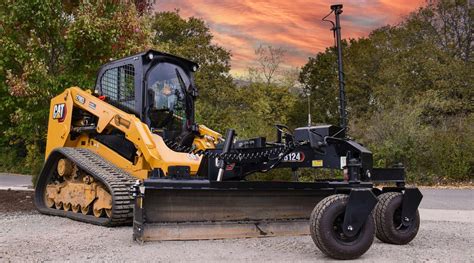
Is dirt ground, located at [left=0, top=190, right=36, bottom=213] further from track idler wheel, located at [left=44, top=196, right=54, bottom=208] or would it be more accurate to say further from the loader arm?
the loader arm

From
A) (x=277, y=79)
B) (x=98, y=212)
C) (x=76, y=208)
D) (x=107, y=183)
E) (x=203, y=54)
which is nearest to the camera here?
(x=107, y=183)

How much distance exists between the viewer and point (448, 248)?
6.80 m

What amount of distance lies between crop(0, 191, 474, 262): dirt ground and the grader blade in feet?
0.56

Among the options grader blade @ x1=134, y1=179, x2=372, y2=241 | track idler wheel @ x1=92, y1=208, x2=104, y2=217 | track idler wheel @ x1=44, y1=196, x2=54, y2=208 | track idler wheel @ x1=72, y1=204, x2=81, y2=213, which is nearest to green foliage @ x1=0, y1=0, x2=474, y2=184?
track idler wheel @ x1=44, y1=196, x2=54, y2=208

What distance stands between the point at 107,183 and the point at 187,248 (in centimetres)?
244

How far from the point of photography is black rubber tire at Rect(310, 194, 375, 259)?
582 cm

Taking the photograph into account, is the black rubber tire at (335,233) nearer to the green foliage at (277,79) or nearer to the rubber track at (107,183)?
the rubber track at (107,183)

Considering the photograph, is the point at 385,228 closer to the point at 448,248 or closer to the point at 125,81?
the point at 448,248

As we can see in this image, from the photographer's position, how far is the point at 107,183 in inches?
330

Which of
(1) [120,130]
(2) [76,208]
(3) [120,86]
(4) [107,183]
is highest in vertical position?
(3) [120,86]

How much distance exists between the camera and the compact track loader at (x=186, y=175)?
6492mm

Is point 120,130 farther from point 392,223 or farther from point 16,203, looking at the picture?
point 16,203

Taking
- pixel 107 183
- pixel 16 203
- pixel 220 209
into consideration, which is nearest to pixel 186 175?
pixel 220 209

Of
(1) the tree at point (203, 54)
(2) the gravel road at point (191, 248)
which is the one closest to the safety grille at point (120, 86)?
(2) the gravel road at point (191, 248)
